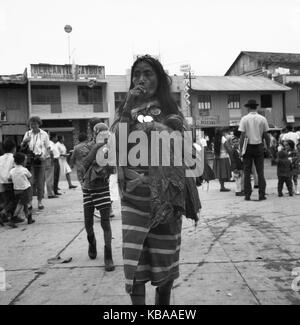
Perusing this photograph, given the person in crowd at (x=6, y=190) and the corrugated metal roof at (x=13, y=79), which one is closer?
the person in crowd at (x=6, y=190)

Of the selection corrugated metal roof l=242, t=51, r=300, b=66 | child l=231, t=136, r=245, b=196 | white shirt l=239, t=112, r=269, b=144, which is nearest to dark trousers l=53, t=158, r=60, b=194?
child l=231, t=136, r=245, b=196

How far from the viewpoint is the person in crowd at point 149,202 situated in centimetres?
212

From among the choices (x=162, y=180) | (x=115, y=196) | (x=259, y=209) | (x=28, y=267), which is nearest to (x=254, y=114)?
(x=259, y=209)

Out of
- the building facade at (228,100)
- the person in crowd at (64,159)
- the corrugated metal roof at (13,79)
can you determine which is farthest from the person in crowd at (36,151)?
the building facade at (228,100)

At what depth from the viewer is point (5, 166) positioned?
251 inches

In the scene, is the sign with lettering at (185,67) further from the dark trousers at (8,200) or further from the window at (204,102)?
the dark trousers at (8,200)

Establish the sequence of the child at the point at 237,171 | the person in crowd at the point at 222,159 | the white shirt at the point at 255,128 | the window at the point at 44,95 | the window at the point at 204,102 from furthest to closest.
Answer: the window at the point at 204,102 → the window at the point at 44,95 → the person in crowd at the point at 222,159 → the child at the point at 237,171 → the white shirt at the point at 255,128

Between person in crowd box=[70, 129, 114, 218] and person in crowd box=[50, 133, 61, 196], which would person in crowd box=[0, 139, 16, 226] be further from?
person in crowd box=[50, 133, 61, 196]

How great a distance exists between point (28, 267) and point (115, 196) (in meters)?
4.04

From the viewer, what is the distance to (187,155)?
222 centimetres

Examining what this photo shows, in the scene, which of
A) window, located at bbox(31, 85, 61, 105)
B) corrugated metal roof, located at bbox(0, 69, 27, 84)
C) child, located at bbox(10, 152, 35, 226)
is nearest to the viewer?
child, located at bbox(10, 152, 35, 226)

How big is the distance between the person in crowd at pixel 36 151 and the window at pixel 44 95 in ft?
88.2

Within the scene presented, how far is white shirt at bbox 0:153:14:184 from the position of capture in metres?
6.34
